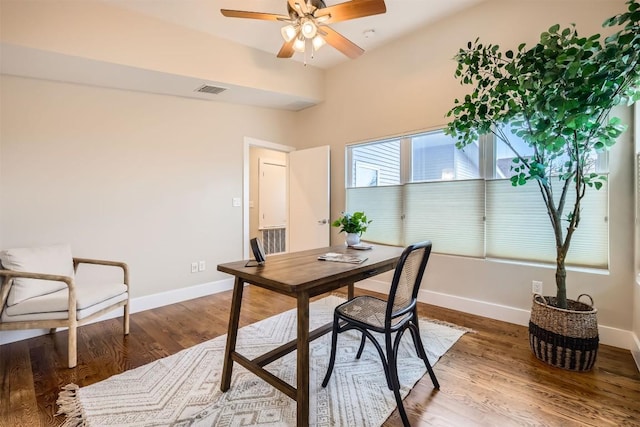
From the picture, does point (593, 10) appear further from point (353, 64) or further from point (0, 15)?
point (0, 15)

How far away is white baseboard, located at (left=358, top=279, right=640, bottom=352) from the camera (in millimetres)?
2254

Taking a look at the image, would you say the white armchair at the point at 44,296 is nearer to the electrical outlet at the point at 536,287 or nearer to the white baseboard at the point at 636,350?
the electrical outlet at the point at 536,287

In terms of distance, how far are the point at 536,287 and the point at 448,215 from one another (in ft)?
3.35

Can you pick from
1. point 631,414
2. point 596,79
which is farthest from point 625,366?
point 596,79

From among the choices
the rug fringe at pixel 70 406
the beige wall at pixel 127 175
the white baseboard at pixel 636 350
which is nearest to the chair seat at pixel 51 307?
the rug fringe at pixel 70 406

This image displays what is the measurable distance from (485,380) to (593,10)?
9.91ft

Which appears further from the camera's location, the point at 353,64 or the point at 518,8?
the point at 353,64

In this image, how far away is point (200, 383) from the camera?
1847mm

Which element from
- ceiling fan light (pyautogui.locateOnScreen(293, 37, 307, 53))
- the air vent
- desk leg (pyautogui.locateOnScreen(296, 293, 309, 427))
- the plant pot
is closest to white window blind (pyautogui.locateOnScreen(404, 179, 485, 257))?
the plant pot

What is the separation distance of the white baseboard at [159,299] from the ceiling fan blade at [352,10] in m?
3.23

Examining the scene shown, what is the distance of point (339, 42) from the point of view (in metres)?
2.46

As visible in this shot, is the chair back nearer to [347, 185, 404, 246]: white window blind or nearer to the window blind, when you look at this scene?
the window blind

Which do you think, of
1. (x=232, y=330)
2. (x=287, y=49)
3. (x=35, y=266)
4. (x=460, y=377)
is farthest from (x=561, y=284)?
(x=35, y=266)

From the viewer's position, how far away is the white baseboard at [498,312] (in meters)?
2.25
